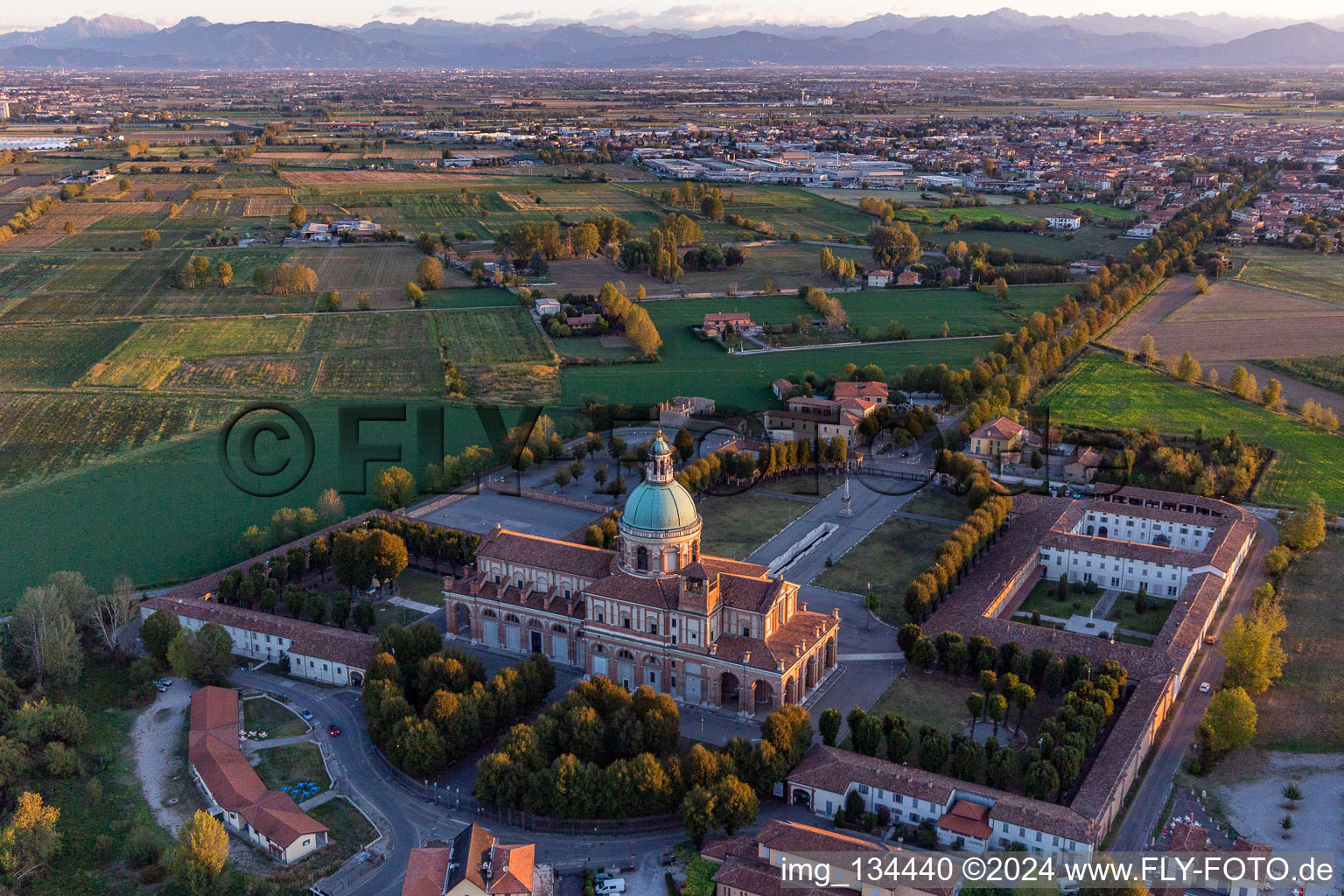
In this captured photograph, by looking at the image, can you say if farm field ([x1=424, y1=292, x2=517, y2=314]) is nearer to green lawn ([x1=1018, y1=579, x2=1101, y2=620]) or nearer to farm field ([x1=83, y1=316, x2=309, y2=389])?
farm field ([x1=83, y1=316, x2=309, y2=389])

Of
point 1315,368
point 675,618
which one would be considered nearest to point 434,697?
point 675,618

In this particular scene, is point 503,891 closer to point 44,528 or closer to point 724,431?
point 44,528

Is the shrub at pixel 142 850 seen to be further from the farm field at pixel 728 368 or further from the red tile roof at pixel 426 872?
the farm field at pixel 728 368

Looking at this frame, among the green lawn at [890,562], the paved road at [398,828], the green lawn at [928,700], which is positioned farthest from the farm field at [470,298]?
the green lawn at [928,700]

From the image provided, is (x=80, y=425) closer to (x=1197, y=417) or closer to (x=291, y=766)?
(x=291, y=766)

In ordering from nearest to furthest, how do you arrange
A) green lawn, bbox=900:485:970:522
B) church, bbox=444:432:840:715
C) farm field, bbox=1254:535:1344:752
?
farm field, bbox=1254:535:1344:752 < church, bbox=444:432:840:715 < green lawn, bbox=900:485:970:522

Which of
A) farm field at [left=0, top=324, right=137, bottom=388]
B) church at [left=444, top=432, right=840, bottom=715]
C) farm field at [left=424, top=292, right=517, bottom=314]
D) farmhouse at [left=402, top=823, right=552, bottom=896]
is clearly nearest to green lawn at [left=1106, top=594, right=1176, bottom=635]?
church at [left=444, top=432, right=840, bottom=715]
